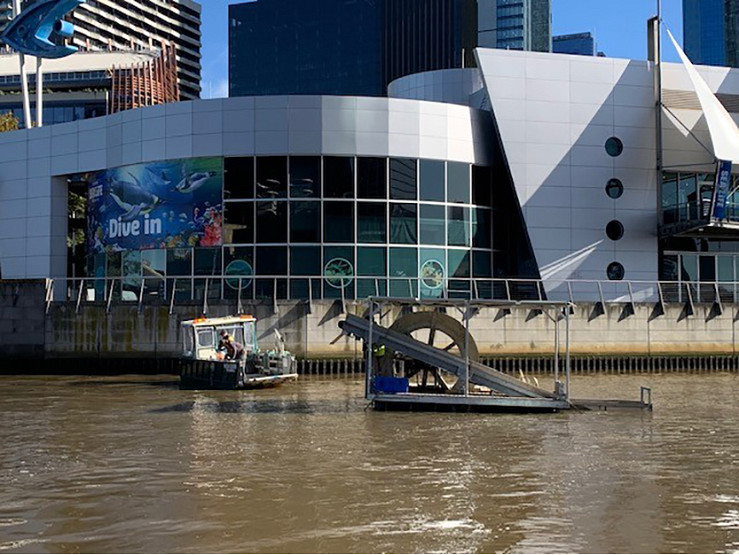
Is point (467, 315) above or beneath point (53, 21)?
beneath

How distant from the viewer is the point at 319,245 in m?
43.1

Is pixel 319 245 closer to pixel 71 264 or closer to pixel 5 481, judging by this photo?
pixel 71 264

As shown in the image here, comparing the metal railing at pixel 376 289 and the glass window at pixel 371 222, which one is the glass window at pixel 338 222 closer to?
the glass window at pixel 371 222

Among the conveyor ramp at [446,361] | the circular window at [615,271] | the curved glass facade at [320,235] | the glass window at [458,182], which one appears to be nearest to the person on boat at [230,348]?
the conveyor ramp at [446,361]

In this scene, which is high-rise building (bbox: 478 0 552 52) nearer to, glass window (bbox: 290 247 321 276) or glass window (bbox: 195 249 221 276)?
glass window (bbox: 290 247 321 276)

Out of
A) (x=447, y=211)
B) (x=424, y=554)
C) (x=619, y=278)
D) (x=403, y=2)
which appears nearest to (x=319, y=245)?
(x=447, y=211)

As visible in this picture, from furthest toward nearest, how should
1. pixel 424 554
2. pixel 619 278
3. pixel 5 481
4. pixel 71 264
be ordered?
pixel 71 264 → pixel 619 278 → pixel 5 481 → pixel 424 554

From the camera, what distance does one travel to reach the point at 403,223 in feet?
145

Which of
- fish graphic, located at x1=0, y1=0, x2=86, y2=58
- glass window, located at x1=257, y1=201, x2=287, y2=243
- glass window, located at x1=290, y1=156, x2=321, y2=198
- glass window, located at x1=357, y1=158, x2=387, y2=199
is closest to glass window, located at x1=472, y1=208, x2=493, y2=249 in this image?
glass window, located at x1=357, y1=158, x2=387, y2=199

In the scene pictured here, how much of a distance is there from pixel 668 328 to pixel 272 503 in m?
30.5

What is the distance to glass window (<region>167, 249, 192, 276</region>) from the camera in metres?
43.7

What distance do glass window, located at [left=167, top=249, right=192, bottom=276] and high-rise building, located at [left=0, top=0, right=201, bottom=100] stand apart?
107m

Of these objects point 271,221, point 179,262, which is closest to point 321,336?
point 271,221

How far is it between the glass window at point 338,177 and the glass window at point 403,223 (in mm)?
2123
